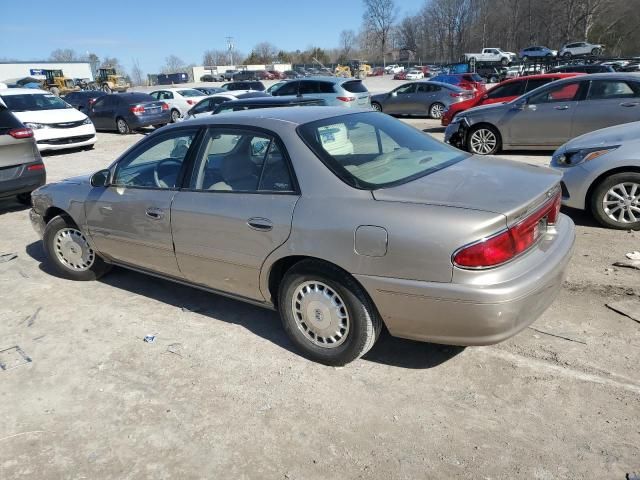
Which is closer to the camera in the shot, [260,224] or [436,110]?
[260,224]

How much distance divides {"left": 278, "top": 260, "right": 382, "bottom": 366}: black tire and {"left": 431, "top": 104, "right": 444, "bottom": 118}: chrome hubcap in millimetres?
16998

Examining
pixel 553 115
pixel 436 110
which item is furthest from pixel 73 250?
pixel 436 110

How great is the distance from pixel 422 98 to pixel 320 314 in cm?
1736

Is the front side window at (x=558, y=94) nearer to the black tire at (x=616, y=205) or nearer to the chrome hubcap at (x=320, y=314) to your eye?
the black tire at (x=616, y=205)

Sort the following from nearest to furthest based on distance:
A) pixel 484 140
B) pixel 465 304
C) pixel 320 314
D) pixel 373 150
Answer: pixel 465 304, pixel 320 314, pixel 373 150, pixel 484 140

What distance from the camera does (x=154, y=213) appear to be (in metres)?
3.83

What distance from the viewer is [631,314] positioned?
368cm

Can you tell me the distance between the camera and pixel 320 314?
316cm

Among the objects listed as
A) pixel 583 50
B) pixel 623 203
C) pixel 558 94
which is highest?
pixel 583 50

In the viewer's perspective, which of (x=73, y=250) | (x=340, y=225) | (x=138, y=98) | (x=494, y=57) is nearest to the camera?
(x=340, y=225)

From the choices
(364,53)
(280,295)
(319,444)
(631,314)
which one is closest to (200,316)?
(280,295)

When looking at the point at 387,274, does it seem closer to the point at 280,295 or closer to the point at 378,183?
the point at 378,183

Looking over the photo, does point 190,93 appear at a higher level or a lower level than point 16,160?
higher

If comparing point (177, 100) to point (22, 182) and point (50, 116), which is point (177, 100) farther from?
point (22, 182)
